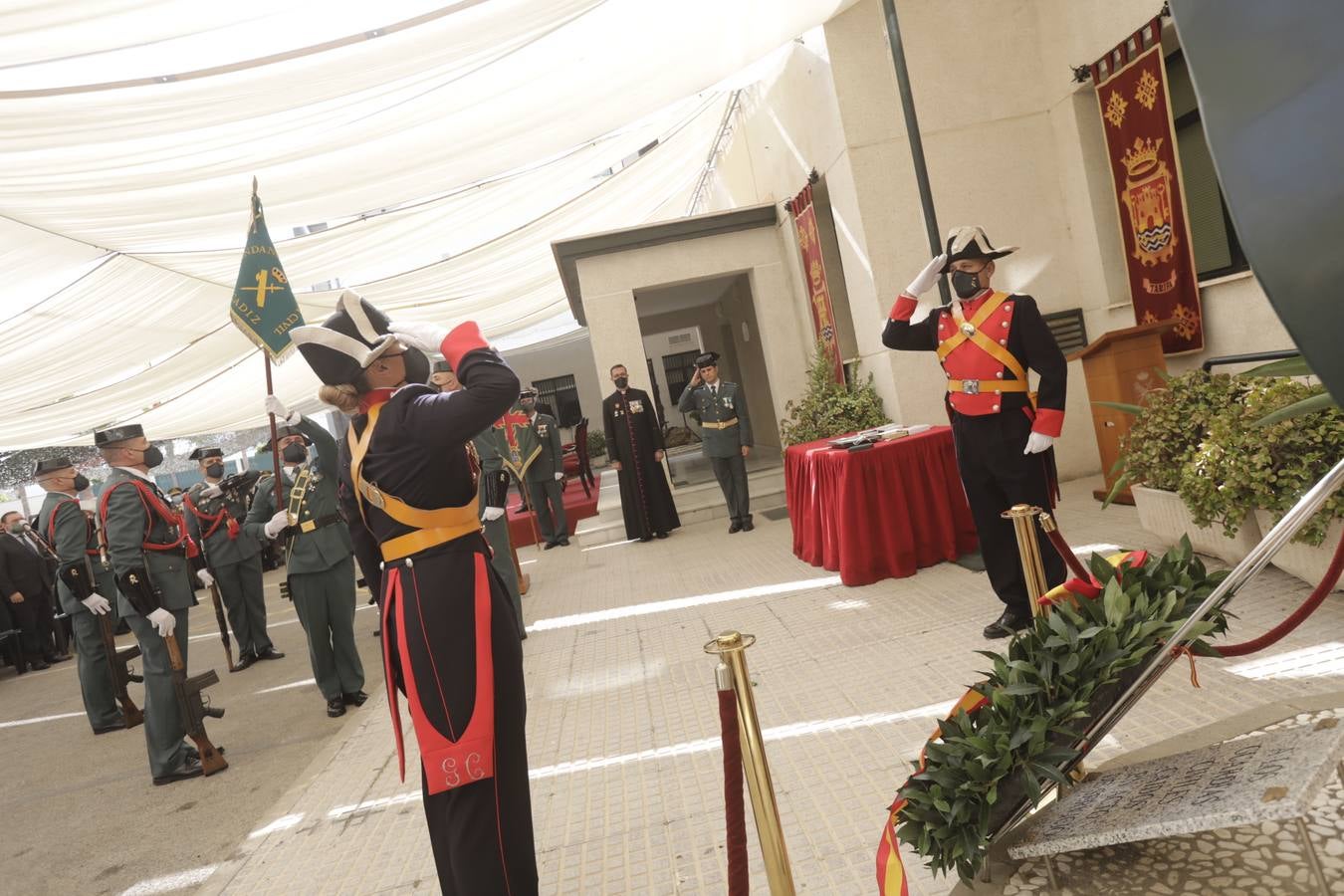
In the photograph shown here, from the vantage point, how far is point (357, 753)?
162 inches

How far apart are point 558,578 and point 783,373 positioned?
381cm

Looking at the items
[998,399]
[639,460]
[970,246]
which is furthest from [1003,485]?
[639,460]

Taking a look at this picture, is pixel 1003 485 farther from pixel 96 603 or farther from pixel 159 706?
pixel 96 603

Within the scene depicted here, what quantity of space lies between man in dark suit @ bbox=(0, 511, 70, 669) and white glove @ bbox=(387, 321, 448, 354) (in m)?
8.87

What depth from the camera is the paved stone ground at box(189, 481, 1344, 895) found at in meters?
2.54

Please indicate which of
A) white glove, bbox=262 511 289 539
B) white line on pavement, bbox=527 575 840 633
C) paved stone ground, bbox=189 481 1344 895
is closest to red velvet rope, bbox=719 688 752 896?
paved stone ground, bbox=189 481 1344 895

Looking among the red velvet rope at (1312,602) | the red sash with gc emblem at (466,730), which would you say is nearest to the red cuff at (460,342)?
the red sash with gc emblem at (466,730)

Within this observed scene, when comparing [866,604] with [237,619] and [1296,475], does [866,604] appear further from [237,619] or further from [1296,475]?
[237,619]

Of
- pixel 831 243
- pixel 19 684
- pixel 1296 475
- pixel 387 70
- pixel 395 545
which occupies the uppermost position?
pixel 387 70

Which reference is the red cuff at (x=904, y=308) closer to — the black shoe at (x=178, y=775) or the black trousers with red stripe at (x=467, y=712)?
the black trousers with red stripe at (x=467, y=712)

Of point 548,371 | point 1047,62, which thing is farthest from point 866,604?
point 548,371

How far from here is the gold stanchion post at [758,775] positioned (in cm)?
160

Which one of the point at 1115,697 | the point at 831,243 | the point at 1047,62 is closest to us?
the point at 1115,697

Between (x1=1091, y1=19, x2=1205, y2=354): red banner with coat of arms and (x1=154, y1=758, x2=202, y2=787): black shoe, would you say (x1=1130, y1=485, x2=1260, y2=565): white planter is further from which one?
(x1=154, y1=758, x2=202, y2=787): black shoe
